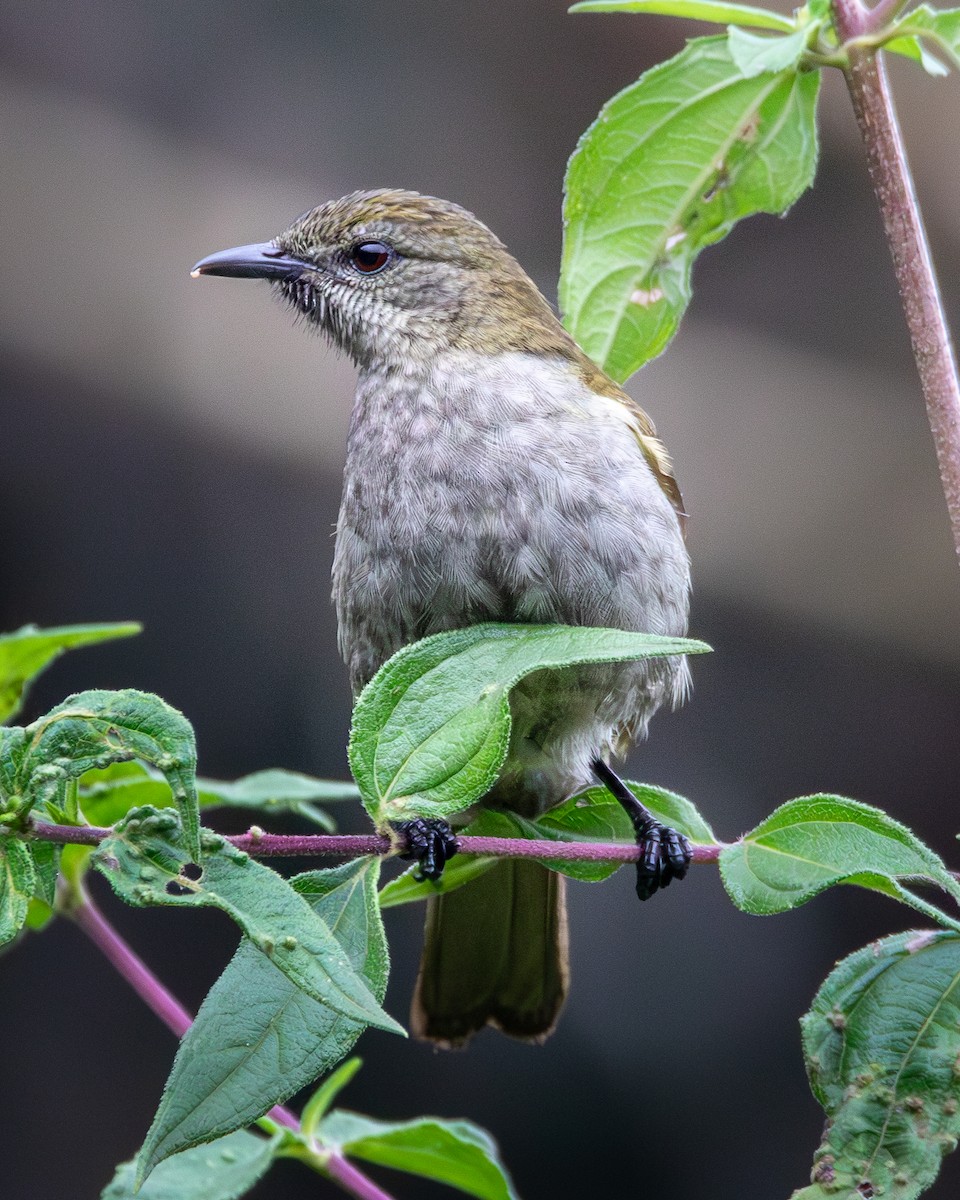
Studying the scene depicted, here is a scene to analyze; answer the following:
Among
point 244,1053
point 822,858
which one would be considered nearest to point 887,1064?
point 822,858

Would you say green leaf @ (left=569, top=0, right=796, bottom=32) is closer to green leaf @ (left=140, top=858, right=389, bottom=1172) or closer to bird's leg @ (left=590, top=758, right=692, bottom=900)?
bird's leg @ (left=590, top=758, right=692, bottom=900)

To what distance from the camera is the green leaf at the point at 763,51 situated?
75.3 inches

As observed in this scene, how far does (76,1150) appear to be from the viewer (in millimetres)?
4820

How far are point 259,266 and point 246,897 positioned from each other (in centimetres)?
212

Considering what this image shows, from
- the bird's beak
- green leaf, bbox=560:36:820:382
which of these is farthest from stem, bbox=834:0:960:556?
the bird's beak

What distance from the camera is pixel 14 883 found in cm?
148

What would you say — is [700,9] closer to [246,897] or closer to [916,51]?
[916,51]

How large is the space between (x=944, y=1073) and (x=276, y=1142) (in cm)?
98

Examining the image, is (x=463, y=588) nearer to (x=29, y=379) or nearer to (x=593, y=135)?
(x=593, y=135)

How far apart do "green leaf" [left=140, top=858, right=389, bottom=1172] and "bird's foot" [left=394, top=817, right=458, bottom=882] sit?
23 centimetres

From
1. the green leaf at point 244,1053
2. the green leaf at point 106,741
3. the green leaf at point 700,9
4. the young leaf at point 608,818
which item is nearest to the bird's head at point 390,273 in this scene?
the green leaf at point 700,9

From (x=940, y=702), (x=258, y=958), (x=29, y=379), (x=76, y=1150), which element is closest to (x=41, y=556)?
(x=29, y=379)

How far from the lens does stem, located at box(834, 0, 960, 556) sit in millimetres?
1897

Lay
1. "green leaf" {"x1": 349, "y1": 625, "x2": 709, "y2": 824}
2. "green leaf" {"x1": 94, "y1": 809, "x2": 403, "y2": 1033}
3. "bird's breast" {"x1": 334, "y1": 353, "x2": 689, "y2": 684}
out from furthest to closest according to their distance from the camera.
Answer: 1. "bird's breast" {"x1": 334, "y1": 353, "x2": 689, "y2": 684}
2. "green leaf" {"x1": 349, "y1": 625, "x2": 709, "y2": 824}
3. "green leaf" {"x1": 94, "y1": 809, "x2": 403, "y2": 1033}
